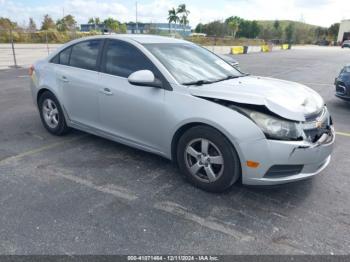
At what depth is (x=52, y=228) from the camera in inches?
107

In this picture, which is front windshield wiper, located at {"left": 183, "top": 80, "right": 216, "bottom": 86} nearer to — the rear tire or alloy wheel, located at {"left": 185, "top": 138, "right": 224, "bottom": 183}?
alloy wheel, located at {"left": 185, "top": 138, "right": 224, "bottom": 183}

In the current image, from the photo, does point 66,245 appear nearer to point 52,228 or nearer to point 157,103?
point 52,228

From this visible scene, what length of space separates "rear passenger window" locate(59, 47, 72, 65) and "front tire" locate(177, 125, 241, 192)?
95.3 inches

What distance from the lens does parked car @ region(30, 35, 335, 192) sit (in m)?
2.96

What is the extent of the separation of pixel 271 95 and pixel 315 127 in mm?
530

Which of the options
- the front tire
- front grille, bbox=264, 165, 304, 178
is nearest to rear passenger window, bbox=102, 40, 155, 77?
the front tire

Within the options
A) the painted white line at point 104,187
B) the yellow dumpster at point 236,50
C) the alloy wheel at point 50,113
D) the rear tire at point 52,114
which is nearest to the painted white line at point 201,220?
the painted white line at point 104,187

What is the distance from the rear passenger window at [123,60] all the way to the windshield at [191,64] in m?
0.16

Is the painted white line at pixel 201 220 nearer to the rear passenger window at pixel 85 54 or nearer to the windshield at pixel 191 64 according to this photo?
the windshield at pixel 191 64

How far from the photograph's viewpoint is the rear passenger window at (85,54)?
4.30m

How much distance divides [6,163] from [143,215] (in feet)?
7.11

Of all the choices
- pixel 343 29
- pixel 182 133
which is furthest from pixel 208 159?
pixel 343 29

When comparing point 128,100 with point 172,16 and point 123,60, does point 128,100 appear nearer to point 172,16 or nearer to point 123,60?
point 123,60

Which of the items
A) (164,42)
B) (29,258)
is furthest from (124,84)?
(29,258)
